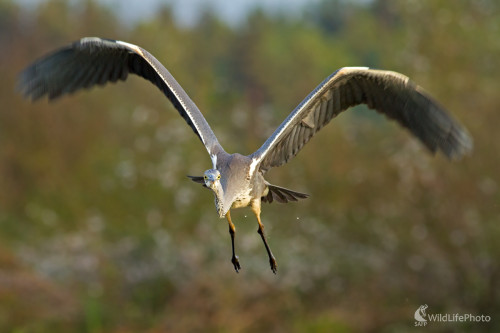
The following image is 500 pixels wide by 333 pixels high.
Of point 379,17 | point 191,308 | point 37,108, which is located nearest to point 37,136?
point 37,108

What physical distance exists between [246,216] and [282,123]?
261cm

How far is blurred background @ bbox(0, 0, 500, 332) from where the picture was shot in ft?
36.4

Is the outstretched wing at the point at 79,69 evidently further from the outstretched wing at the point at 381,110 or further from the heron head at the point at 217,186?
the heron head at the point at 217,186

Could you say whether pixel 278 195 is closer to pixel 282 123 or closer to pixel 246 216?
pixel 282 123

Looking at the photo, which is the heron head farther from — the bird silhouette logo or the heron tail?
the bird silhouette logo

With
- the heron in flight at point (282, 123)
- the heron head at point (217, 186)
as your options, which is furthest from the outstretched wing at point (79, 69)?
→ the heron head at point (217, 186)

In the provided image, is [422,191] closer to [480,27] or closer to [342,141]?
[342,141]

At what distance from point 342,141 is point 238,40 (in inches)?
733

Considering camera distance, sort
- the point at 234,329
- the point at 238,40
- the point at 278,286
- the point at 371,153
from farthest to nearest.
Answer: the point at 238,40, the point at 371,153, the point at 278,286, the point at 234,329

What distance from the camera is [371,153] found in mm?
14617

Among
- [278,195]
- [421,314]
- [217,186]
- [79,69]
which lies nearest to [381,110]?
[278,195]

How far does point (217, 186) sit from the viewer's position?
5.62m

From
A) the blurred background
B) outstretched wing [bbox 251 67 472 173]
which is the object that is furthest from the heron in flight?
the blurred background

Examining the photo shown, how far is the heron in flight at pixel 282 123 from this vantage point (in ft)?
19.9
